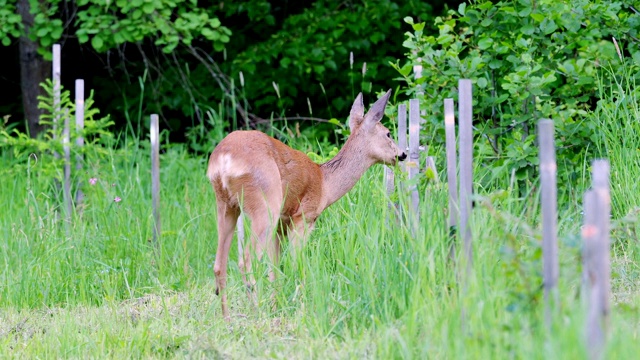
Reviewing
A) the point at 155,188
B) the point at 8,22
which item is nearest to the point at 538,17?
the point at 155,188

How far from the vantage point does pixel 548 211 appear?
3686 millimetres

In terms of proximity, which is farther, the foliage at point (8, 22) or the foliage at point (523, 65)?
the foliage at point (8, 22)

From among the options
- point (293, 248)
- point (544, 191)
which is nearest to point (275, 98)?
point (293, 248)

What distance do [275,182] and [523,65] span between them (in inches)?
88.0

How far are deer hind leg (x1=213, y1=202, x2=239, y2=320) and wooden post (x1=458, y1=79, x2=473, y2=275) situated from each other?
203cm

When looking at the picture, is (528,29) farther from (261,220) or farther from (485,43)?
(261,220)

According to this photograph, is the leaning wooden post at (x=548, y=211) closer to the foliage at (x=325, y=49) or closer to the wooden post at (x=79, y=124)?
the wooden post at (x=79, y=124)

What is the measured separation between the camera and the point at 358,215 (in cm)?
673

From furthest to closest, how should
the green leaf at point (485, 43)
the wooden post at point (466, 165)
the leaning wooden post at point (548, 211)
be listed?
1. the green leaf at point (485, 43)
2. the wooden post at point (466, 165)
3. the leaning wooden post at point (548, 211)

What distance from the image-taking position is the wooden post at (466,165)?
15.5ft

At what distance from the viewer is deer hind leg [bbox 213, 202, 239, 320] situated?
629 cm

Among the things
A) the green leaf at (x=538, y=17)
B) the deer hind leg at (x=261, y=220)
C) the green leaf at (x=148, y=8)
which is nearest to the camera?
the deer hind leg at (x=261, y=220)

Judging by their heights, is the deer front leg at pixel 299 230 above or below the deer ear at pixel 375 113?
below

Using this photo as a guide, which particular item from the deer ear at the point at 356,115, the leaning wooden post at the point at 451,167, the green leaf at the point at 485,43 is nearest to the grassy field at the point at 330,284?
the leaning wooden post at the point at 451,167
